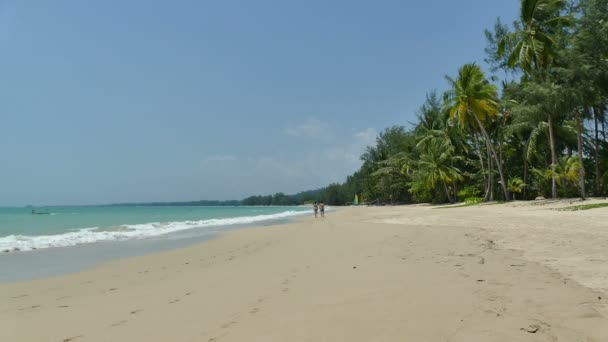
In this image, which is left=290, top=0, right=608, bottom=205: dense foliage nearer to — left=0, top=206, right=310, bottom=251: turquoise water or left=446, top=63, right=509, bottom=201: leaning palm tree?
left=446, top=63, right=509, bottom=201: leaning palm tree

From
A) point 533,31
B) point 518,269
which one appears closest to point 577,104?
point 533,31

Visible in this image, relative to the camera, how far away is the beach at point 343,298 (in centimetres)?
329

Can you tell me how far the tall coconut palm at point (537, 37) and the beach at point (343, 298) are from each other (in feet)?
64.5

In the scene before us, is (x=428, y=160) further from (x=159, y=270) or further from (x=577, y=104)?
(x=159, y=270)

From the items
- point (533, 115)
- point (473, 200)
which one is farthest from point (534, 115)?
point (473, 200)

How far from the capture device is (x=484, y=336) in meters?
2.96

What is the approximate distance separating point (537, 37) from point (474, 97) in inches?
238

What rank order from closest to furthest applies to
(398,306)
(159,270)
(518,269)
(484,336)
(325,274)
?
1. (484,336)
2. (398,306)
3. (518,269)
4. (325,274)
5. (159,270)

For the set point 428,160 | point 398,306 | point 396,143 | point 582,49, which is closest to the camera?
point 398,306

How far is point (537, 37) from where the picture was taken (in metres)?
24.2

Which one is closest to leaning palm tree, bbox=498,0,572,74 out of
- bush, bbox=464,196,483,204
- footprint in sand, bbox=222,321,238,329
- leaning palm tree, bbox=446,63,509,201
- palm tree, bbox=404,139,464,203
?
leaning palm tree, bbox=446,63,509,201

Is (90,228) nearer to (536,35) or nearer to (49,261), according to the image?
(49,261)

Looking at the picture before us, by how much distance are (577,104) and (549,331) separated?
21.9 meters

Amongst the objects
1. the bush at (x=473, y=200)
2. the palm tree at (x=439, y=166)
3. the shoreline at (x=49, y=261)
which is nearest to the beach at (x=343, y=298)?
the shoreline at (x=49, y=261)
